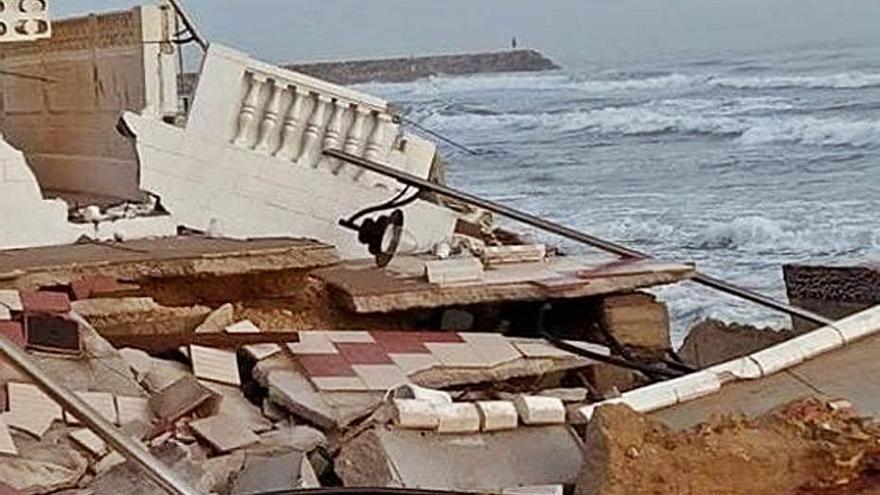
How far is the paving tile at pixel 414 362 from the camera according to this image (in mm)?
4540

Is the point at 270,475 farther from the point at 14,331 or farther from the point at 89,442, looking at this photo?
the point at 14,331

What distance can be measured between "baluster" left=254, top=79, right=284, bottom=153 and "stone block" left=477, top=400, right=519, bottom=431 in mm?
2960

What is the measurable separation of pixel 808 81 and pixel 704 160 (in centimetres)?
805

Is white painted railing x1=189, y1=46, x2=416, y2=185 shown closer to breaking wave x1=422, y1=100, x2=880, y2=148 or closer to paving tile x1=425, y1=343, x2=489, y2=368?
paving tile x1=425, y1=343, x2=489, y2=368

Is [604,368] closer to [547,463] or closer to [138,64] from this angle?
[547,463]

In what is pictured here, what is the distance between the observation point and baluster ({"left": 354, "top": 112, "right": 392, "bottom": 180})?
6457 millimetres

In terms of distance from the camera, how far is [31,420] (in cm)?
384

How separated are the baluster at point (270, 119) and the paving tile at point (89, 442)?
2.78 metres

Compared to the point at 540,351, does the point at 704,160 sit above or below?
below

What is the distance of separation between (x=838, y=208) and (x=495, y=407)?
41.0ft

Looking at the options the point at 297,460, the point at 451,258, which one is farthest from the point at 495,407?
the point at 451,258

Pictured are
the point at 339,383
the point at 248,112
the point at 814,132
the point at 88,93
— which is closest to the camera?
the point at 339,383

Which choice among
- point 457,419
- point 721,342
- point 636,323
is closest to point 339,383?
point 457,419

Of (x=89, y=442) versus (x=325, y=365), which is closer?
(x=89, y=442)
